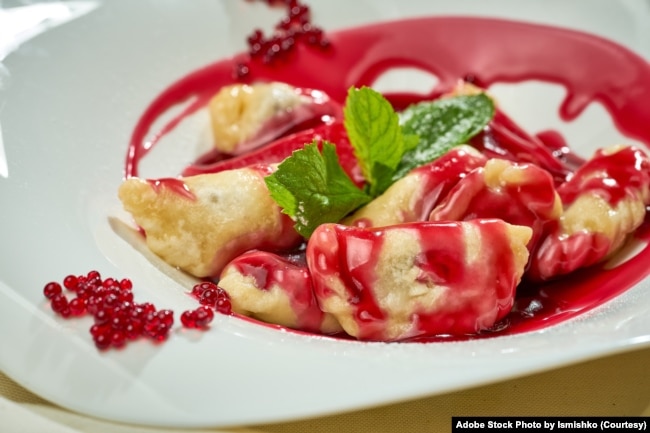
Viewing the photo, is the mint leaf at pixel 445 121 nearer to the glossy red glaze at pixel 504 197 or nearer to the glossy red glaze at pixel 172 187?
the glossy red glaze at pixel 504 197

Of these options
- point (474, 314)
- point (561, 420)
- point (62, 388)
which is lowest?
point (561, 420)

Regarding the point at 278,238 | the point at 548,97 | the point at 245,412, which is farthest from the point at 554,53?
the point at 245,412

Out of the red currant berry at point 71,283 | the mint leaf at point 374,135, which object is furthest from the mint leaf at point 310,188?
the red currant berry at point 71,283

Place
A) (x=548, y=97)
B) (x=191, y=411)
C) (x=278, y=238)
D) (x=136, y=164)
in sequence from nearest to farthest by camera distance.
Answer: (x=191, y=411) → (x=278, y=238) → (x=136, y=164) → (x=548, y=97)

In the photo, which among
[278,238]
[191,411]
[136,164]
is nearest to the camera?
[191,411]

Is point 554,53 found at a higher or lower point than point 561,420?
higher

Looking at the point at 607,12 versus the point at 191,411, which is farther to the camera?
the point at 607,12

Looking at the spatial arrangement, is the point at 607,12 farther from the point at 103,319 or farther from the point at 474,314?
the point at 103,319

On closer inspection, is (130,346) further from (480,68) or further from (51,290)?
(480,68)
